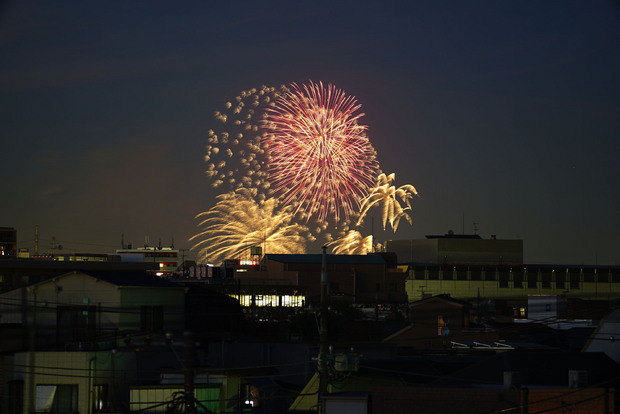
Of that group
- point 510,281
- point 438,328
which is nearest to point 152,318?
point 438,328

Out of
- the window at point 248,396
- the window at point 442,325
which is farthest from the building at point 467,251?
the window at point 248,396

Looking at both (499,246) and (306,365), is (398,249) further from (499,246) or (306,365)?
(306,365)

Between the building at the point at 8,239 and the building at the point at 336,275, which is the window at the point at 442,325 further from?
the building at the point at 8,239

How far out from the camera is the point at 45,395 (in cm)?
3497

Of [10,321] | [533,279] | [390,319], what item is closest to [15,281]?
[10,321]

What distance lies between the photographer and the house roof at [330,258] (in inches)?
4375

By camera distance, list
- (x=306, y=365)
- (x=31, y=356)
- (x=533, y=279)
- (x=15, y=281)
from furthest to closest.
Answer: (x=533, y=279)
(x=15, y=281)
(x=306, y=365)
(x=31, y=356)

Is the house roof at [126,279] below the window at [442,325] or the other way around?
the other way around

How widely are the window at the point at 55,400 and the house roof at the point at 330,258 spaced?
7494cm

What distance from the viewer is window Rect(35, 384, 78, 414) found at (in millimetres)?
34906

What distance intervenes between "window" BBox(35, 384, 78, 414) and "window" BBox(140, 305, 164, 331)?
1003cm

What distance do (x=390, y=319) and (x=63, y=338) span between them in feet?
125

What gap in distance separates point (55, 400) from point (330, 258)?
79.4 m

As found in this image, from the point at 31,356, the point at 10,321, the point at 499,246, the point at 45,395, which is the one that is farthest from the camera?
the point at 499,246
